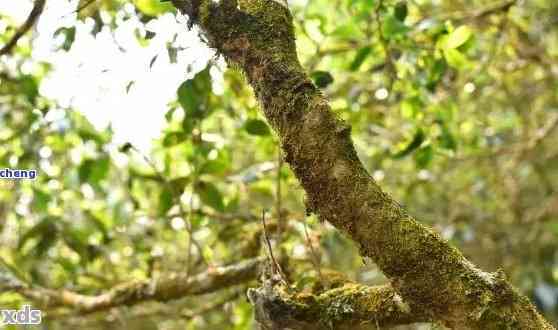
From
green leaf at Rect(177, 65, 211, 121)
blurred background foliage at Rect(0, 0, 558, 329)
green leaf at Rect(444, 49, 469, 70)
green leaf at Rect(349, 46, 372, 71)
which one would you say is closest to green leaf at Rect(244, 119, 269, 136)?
blurred background foliage at Rect(0, 0, 558, 329)

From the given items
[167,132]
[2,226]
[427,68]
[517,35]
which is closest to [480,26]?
[517,35]

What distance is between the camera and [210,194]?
1.83 meters

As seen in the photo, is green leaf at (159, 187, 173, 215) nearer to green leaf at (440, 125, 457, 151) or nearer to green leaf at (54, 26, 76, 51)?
green leaf at (54, 26, 76, 51)

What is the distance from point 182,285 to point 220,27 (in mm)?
876

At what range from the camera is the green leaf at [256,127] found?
160 cm

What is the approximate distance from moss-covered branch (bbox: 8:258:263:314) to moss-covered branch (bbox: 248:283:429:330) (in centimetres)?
45

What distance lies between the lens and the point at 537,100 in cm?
379

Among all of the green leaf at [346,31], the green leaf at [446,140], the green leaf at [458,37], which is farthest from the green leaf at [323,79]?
the green leaf at [446,140]

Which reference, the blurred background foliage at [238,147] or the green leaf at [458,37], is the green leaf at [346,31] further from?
the green leaf at [458,37]

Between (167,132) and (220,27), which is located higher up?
(167,132)

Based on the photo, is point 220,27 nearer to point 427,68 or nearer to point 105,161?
point 427,68

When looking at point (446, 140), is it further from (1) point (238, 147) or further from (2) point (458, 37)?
(1) point (238, 147)

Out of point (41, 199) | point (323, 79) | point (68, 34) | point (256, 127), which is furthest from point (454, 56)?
point (41, 199)

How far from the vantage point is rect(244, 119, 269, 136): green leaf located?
63.0 inches
